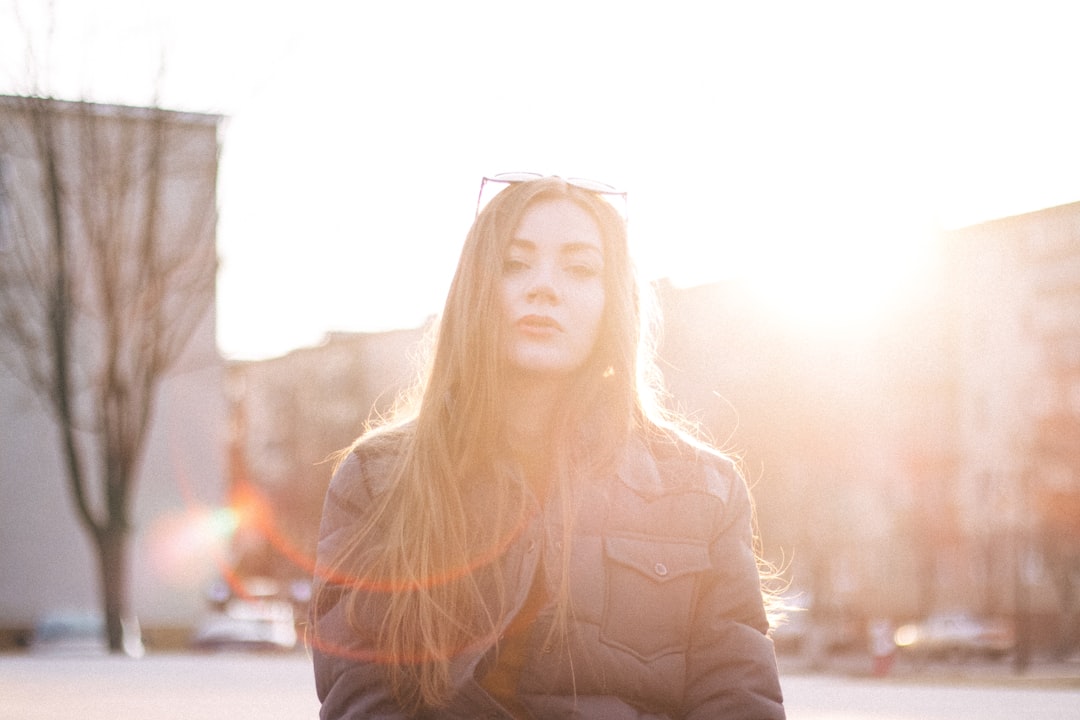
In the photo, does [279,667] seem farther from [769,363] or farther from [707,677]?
[769,363]

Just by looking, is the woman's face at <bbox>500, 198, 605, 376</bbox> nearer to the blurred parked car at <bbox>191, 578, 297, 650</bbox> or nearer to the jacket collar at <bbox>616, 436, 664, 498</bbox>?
the jacket collar at <bbox>616, 436, 664, 498</bbox>

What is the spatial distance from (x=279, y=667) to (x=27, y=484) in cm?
2211

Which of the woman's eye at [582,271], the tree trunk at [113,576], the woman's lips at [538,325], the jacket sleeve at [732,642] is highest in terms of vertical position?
the woman's eye at [582,271]

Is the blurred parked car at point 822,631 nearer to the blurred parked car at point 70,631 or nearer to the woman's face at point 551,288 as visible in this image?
the blurred parked car at point 70,631

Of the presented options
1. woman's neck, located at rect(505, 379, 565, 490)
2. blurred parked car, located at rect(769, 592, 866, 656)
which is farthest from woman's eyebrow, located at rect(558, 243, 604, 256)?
blurred parked car, located at rect(769, 592, 866, 656)

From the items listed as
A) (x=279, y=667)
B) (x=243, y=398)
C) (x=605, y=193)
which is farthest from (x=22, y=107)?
(x=243, y=398)

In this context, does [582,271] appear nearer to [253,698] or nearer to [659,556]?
[659,556]

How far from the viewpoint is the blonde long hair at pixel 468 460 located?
3.63 m

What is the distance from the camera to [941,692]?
39.6ft

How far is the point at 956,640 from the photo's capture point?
46625 millimetres

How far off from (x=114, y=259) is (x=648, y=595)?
18.2 m

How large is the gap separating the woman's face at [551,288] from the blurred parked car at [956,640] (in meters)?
44.1

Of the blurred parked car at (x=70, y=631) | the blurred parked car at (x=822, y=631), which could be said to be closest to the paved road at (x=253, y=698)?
the blurred parked car at (x=70, y=631)

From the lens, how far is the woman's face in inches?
153
